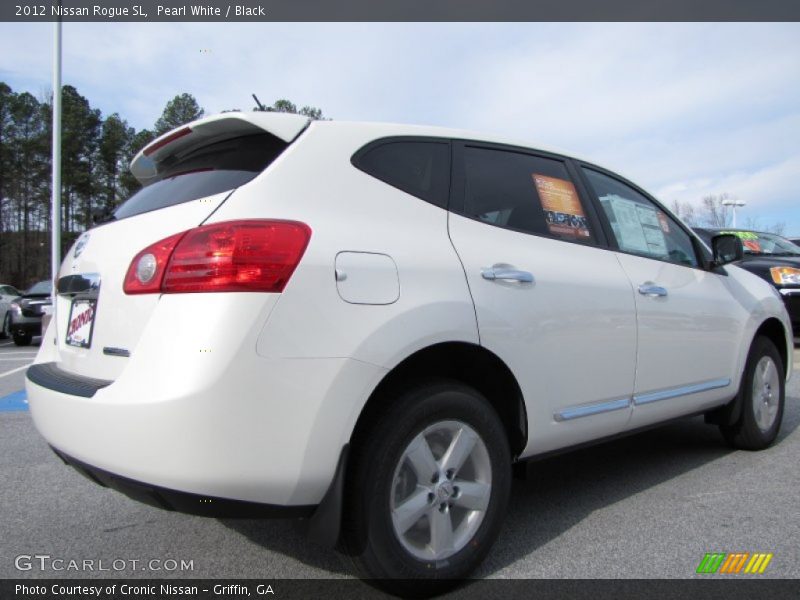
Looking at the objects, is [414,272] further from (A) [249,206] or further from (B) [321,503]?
(B) [321,503]

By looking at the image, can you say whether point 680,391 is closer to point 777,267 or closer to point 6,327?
point 777,267

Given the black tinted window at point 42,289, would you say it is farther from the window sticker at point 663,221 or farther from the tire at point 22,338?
the window sticker at point 663,221

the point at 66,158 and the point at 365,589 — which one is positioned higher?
the point at 66,158

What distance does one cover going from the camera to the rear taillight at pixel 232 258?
1.91 meters

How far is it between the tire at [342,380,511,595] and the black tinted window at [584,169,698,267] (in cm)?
148

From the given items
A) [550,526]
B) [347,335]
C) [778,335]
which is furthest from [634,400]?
[778,335]

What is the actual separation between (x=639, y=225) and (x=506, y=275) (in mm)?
1419

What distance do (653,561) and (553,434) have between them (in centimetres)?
62

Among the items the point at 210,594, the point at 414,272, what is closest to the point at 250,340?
the point at 414,272

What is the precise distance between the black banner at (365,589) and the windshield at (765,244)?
9.09 metres

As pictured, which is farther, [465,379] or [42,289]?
[42,289]

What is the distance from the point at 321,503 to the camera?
2.00 meters

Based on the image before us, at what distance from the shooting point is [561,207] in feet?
10.1

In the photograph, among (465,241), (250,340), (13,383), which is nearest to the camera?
(250,340)
